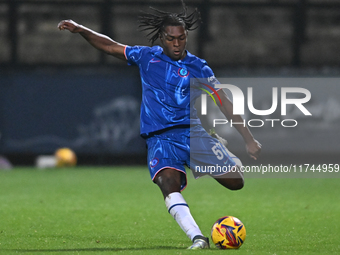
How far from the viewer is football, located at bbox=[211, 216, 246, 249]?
16.9 ft

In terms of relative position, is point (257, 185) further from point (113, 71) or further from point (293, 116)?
point (113, 71)

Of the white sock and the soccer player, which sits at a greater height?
the soccer player

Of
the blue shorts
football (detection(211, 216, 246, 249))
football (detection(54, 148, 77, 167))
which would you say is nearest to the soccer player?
the blue shorts

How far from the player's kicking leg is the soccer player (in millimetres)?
12

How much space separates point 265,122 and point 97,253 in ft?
31.3

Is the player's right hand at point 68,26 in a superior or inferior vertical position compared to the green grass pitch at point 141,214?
superior

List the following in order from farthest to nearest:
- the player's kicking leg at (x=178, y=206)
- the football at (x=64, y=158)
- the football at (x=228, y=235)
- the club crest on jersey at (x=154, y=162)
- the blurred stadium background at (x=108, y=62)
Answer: the blurred stadium background at (x=108, y=62)
the football at (x=64, y=158)
the club crest on jersey at (x=154, y=162)
the football at (x=228, y=235)
the player's kicking leg at (x=178, y=206)

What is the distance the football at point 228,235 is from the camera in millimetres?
5137

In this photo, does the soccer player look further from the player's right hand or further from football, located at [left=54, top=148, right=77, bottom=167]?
football, located at [left=54, top=148, right=77, bottom=167]

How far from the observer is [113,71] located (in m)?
14.5

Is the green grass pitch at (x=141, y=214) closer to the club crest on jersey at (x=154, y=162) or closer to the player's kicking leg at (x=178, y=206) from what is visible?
the player's kicking leg at (x=178, y=206)

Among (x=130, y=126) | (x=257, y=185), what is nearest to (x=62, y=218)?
(x=257, y=185)

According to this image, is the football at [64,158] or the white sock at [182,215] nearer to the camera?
the white sock at [182,215]

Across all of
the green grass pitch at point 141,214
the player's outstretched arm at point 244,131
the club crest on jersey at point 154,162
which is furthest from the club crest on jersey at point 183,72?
the green grass pitch at point 141,214
